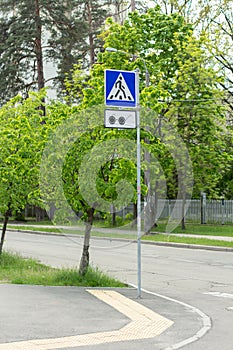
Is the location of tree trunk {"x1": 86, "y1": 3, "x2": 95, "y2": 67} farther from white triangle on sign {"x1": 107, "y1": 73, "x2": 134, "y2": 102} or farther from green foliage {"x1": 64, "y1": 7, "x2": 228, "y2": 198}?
white triangle on sign {"x1": 107, "y1": 73, "x2": 134, "y2": 102}

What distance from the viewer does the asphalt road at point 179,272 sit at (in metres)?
9.33

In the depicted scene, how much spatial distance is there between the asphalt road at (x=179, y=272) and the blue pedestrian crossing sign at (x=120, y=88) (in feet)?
12.2

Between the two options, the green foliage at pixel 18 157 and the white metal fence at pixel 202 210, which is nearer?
the green foliage at pixel 18 157

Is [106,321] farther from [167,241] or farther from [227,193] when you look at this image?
[227,193]

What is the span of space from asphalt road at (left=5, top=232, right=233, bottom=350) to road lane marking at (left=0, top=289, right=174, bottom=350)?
1.53 feet

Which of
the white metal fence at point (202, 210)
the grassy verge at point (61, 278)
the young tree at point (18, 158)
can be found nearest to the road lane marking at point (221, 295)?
the grassy verge at point (61, 278)

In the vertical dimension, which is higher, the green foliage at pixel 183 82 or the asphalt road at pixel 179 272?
the green foliage at pixel 183 82

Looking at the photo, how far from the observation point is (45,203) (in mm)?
14656

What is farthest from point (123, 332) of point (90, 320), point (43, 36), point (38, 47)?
point (43, 36)

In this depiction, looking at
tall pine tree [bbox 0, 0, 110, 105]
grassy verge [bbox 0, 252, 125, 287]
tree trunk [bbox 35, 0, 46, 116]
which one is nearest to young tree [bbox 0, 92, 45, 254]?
grassy verge [bbox 0, 252, 125, 287]

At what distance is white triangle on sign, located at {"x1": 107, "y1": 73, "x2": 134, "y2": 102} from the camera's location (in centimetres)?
1151

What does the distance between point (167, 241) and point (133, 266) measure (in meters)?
9.21

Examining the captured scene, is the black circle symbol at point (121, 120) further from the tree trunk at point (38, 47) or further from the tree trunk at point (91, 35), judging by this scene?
the tree trunk at point (91, 35)

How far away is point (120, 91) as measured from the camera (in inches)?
456
